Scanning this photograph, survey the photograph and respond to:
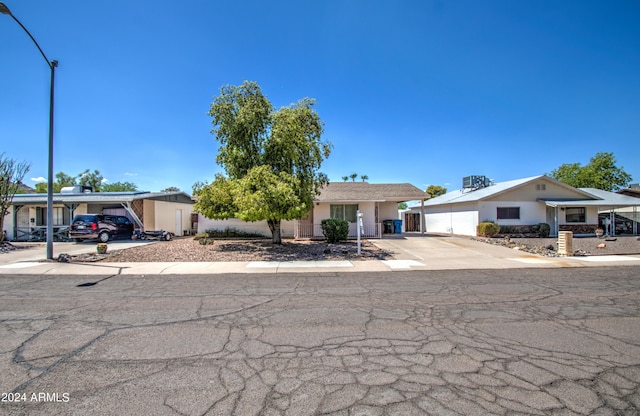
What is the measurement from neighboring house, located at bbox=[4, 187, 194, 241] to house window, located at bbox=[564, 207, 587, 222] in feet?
101

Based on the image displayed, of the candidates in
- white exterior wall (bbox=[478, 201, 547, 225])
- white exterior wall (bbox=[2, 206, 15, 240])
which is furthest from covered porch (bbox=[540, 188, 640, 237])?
white exterior wall (bbox=[2, 206, 15, 240])

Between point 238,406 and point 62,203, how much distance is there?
25.1 meters

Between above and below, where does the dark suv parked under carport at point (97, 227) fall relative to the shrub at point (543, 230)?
above

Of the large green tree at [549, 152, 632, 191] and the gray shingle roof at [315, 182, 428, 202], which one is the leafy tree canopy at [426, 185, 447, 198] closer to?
the large green tree at [549, 152, 632, 191]

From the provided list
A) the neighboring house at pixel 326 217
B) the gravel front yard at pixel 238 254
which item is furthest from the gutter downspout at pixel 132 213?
the gravel front yard at pixel 238 254

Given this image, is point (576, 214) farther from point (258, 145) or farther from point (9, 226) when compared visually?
point (9, 226)

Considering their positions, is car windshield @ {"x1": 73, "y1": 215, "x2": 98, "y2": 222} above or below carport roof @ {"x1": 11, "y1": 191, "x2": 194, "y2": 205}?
below

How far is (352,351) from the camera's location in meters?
4.09

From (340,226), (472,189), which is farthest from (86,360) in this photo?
(472,189)

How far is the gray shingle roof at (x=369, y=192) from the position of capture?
2099cm

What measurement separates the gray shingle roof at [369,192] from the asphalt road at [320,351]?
44.3 ft

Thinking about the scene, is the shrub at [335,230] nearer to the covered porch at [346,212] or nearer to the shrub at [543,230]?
the covered porch at [346,212]

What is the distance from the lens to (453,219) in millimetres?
27578

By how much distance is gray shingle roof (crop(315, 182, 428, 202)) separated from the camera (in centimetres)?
2099
